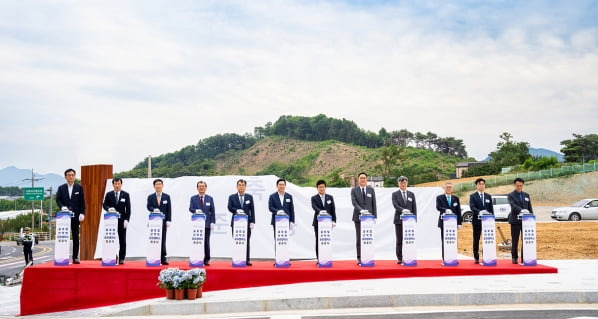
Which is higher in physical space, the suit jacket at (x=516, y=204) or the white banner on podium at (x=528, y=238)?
the suit jacket at (x=516, y=204)

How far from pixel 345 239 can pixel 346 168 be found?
10524cm

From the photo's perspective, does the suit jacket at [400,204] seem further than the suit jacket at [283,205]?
Yes

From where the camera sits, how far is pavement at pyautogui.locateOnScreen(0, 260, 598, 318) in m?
Answer: 7.17

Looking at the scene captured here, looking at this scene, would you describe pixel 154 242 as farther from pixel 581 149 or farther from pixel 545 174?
pixel 581 149

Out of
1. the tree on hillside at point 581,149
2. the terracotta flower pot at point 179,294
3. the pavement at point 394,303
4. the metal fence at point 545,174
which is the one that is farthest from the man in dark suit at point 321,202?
the tree on hillside at point 581,149

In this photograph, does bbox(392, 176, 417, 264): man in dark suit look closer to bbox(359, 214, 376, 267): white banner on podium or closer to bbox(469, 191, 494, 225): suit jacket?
bbox(359, 214, 376, 267): white banner on podium

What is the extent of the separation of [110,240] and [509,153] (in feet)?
227

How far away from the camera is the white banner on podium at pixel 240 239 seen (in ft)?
30.3

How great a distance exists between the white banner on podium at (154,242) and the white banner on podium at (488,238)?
18.4 ft

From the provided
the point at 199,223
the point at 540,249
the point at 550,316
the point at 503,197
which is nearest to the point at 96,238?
the point at 199,223

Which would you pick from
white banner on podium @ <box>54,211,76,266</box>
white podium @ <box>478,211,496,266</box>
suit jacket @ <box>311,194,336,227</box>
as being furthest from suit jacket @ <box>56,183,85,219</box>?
white podium @ <box>478,211,496,266</box>

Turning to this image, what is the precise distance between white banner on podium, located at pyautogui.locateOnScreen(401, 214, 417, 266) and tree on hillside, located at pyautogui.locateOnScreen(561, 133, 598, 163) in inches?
3065

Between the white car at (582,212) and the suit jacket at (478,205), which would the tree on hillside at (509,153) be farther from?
the suit jacket at (478,205)

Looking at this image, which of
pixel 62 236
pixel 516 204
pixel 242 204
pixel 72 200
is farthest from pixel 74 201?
pixel 516 204
